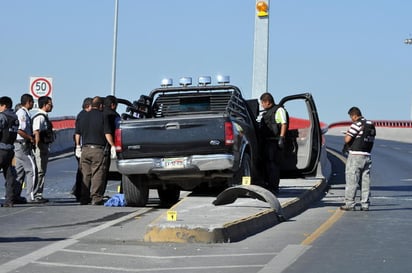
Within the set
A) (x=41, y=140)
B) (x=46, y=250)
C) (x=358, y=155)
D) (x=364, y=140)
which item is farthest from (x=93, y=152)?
(x=46, y=250)

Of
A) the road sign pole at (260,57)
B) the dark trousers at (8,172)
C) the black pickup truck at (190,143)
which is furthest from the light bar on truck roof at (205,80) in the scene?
the road sign pole at (260,57)

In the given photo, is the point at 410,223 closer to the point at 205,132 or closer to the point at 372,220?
the point at 372,220

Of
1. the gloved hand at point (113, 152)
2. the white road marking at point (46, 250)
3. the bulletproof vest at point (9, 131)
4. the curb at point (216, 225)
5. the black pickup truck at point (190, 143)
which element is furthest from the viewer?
the gloved hand at point (113, 152)

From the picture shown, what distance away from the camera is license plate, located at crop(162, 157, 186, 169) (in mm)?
15984

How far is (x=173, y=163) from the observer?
52.5 feet

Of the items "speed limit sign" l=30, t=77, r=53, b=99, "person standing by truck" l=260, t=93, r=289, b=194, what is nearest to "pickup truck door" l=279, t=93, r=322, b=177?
"person standing by truck" l=260, t=93, r=289, b=194

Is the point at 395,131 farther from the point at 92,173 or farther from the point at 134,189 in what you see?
the point at 134,189

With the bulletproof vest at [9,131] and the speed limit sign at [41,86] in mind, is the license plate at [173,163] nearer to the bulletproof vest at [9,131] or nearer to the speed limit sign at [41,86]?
the bulletproof vest at [9,131]

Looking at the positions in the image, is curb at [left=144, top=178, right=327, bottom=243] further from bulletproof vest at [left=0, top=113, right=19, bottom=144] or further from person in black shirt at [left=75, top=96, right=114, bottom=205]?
bulletproof vest at [left=0, top=113, right=19, bottom=144]

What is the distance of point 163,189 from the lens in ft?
58.8

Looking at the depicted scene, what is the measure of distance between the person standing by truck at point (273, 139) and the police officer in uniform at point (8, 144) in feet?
14.2

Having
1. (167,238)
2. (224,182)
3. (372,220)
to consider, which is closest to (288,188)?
(224,182)

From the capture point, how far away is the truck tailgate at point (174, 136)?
1593cm

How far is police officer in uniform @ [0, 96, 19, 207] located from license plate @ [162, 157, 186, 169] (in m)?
2.50
